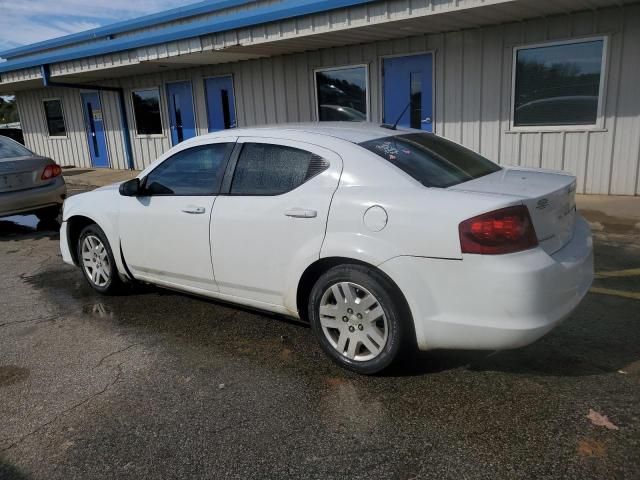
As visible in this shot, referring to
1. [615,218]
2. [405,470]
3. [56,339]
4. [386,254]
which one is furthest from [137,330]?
[615,218]

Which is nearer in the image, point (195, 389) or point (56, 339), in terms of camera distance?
point (195, 389)

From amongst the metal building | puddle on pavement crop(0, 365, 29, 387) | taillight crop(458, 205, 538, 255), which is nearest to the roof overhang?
the metal building

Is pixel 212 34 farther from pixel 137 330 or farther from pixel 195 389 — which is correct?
pixel 195 389

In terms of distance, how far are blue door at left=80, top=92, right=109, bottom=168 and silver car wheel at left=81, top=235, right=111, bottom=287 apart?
12381 mm

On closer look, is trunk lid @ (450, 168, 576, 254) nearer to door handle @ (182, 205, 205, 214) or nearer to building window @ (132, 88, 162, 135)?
door handle @ (182, 205, 205, 214)

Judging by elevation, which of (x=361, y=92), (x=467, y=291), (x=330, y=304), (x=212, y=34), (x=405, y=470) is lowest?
(x=405, y=470)

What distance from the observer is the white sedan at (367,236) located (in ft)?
9.13

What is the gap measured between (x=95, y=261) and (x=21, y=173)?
150 inches

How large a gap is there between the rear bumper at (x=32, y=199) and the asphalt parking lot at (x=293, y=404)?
4.01m

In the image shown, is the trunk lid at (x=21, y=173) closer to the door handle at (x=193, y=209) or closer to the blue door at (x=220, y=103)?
the door handle at (x=193, y=209)

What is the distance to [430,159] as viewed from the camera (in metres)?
3.51

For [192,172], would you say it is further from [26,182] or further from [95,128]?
[95,128]

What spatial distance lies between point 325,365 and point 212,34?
8.52 m

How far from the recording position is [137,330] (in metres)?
4.21
